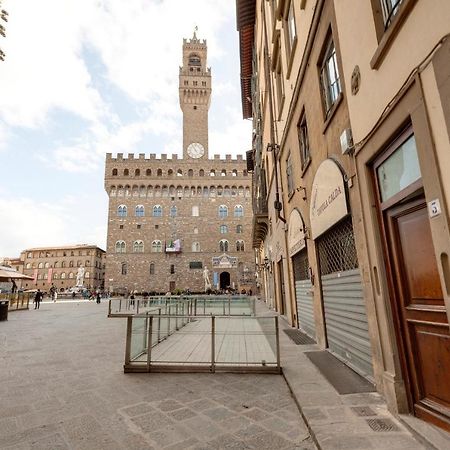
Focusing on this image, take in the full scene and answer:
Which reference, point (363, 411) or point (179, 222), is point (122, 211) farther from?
point (363, 411)

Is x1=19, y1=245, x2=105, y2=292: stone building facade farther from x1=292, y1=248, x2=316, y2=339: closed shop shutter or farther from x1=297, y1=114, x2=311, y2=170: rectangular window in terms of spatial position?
x1=297, y1=114, x2=311, y2=170: rectangular window

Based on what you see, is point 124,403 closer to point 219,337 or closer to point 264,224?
point 219,337

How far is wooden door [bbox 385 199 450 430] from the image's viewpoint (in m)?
2.54

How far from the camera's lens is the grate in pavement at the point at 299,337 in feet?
22.1

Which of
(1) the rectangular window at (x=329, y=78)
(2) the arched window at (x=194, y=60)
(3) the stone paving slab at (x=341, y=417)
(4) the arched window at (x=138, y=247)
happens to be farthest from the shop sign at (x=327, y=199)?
(2) the arched window at (x=194, y=60)

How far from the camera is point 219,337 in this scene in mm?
5117

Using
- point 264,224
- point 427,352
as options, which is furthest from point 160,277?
point 427,352

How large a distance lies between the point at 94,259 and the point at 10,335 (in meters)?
66.7

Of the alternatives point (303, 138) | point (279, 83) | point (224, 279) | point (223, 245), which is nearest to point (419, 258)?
point (303, 138)

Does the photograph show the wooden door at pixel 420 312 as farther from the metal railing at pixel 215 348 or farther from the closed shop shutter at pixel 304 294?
the closed shop shutter at pixel 304 294

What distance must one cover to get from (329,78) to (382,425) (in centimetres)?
544

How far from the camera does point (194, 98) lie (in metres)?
51.2

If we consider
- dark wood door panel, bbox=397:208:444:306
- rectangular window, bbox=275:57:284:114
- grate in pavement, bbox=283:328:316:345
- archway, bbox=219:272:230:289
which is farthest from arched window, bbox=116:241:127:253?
dark wood door panel, bbox=397:208:444:306

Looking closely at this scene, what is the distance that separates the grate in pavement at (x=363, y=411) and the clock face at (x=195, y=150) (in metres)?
48.0
